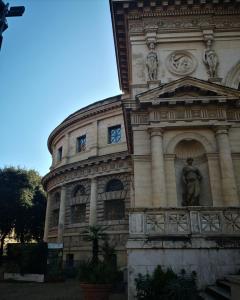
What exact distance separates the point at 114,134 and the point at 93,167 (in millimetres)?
4078

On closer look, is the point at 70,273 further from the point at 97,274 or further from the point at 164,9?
the point at 164,9

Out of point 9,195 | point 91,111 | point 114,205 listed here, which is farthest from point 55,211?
point 91,111

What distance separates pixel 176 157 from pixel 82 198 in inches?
635

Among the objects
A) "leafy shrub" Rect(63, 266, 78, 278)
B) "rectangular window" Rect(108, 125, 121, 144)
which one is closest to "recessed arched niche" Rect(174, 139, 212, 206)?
"leafy shrub" Rect(63, 266, 78, 278)

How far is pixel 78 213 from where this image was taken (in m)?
28.7

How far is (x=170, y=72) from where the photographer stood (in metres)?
15.7

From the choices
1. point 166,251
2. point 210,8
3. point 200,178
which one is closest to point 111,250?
point 200,178

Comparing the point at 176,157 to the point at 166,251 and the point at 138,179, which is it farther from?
the point at 166,251

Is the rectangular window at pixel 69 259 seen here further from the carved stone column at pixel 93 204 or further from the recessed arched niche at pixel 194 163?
the recessed arched niche at pixel 194 163

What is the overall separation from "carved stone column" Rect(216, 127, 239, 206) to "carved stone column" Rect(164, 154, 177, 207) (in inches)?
81.2

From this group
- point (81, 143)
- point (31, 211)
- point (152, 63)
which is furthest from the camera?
point (31, 211)

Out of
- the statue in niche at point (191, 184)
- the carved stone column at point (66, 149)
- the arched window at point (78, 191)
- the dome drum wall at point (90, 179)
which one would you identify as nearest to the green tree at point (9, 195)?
the dome drum wall at point (90, 179)

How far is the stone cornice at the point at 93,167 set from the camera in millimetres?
26659

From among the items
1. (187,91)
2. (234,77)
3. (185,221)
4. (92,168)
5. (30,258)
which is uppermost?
(234,77)
